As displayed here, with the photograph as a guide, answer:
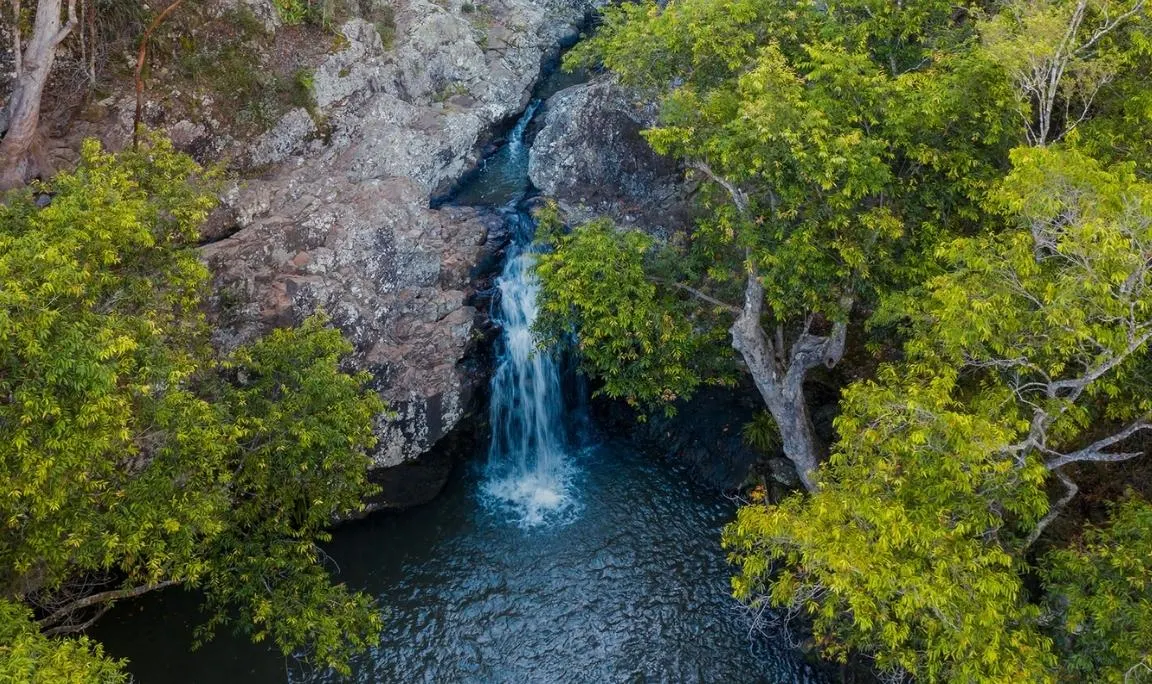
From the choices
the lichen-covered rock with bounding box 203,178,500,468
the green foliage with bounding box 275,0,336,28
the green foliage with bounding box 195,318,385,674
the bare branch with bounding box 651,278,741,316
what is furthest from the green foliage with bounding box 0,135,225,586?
the green foliage with bounding box 275,0,336,28

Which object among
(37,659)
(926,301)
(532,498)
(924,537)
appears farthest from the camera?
(532,498)

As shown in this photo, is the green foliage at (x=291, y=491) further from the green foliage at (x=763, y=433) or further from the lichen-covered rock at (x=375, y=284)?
the green foliage at (x=763, y=433)

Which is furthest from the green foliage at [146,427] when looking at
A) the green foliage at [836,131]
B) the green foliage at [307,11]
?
the green foliage at [307,11]

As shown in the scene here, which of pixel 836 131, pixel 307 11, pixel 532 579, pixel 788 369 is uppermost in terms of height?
pixel 307 11

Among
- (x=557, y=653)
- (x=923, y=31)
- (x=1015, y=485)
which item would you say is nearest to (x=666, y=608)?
(x=557, y=653)

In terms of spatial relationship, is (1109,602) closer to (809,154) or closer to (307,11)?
(809,154)

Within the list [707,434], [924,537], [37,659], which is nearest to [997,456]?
[924,537]
